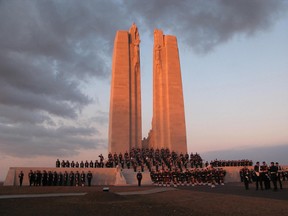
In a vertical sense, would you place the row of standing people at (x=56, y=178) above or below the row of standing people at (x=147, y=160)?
below

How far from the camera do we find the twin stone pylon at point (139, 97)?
35.8 metres

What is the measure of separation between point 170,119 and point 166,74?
561 centimetres

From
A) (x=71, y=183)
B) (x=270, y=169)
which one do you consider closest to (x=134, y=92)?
(x=71, y=183)

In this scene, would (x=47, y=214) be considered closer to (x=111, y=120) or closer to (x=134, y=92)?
Result: (x=111, y=120)

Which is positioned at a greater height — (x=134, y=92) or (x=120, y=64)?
(x=120, y=64)

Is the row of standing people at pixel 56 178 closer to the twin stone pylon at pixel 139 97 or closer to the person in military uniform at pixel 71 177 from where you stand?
the person in military uniform at pixel 71 177

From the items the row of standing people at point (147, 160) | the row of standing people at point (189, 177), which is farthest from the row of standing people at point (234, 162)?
the row of standing people at point (189, 177)

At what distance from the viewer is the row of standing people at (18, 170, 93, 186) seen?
2148 centimetres

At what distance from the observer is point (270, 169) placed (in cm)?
1384

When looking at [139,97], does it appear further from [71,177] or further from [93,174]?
[71,177]

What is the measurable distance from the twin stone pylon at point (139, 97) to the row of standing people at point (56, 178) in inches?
484

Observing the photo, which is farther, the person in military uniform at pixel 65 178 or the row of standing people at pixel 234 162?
the row of standing people at pixel 234 162

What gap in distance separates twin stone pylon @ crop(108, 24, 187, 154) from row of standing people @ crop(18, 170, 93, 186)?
1228 centimetres

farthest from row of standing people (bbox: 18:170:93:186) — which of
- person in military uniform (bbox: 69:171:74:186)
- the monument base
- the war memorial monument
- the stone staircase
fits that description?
the war memorial monument
